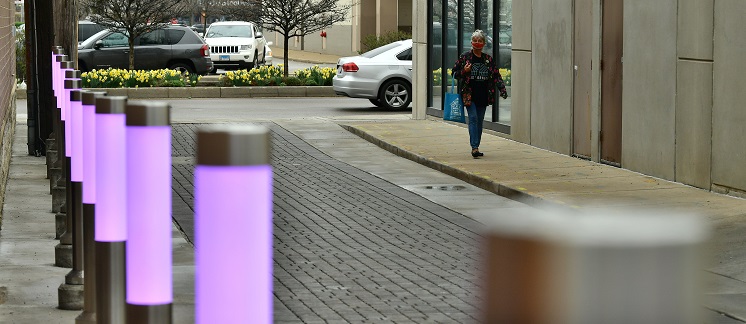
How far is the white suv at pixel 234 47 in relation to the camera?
38.4 m

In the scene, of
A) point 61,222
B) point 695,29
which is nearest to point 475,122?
point 695,29

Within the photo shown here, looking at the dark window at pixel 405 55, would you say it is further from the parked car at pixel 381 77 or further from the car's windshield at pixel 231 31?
the car's windshield at pixel 231 31

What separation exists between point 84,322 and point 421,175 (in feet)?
30.0

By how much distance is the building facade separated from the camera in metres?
11.7

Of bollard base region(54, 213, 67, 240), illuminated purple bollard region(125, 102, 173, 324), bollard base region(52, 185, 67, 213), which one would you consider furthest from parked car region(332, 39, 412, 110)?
illuminated purple bollard region(125, 102, 173, 324)

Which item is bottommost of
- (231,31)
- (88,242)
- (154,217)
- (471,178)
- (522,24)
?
(471,178)

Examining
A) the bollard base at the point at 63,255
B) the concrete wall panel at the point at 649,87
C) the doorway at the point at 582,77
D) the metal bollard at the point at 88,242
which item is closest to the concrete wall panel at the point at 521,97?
the doorway at the point at 582,77

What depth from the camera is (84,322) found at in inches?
225

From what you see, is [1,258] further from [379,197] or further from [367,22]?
[367,22]

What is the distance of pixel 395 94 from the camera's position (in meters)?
25.7

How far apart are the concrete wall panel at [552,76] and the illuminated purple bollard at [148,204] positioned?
41.5ft

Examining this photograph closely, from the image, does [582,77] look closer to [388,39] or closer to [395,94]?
[395,94]

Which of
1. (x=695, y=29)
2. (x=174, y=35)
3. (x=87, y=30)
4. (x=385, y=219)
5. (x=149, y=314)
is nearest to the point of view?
(x=149, y=314)

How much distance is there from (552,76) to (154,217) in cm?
1337
